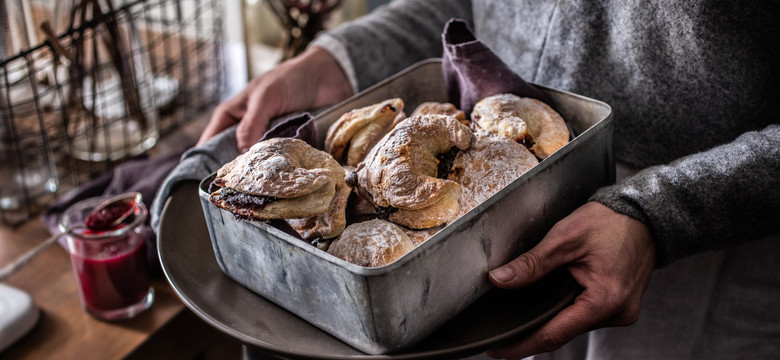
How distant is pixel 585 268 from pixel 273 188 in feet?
0.83

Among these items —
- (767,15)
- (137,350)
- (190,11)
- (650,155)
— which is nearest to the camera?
(767,15)

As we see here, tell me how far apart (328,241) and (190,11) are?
5.51ft

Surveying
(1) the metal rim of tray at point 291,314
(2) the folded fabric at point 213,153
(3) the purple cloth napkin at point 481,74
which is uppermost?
(3) the purple cloth napkin at point 481,74

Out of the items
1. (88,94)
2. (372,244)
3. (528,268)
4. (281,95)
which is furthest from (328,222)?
(88,94)

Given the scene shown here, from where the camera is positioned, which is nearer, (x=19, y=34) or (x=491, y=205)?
(x=491, y=205)

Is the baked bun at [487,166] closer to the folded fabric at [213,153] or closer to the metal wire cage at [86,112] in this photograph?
the folded fabric at [213,153]

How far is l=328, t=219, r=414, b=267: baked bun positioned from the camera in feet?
1.42

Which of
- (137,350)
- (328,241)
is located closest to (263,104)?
(328,241)

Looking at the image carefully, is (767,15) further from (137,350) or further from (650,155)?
(137,350)

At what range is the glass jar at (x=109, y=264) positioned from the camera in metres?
0.78

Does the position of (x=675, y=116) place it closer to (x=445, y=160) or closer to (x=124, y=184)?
(x=445, y=160)

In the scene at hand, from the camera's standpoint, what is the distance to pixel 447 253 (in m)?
0.42

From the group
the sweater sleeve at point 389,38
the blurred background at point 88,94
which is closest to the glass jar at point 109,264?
the blurred background at point 88,94

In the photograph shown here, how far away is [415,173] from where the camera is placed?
47cm
